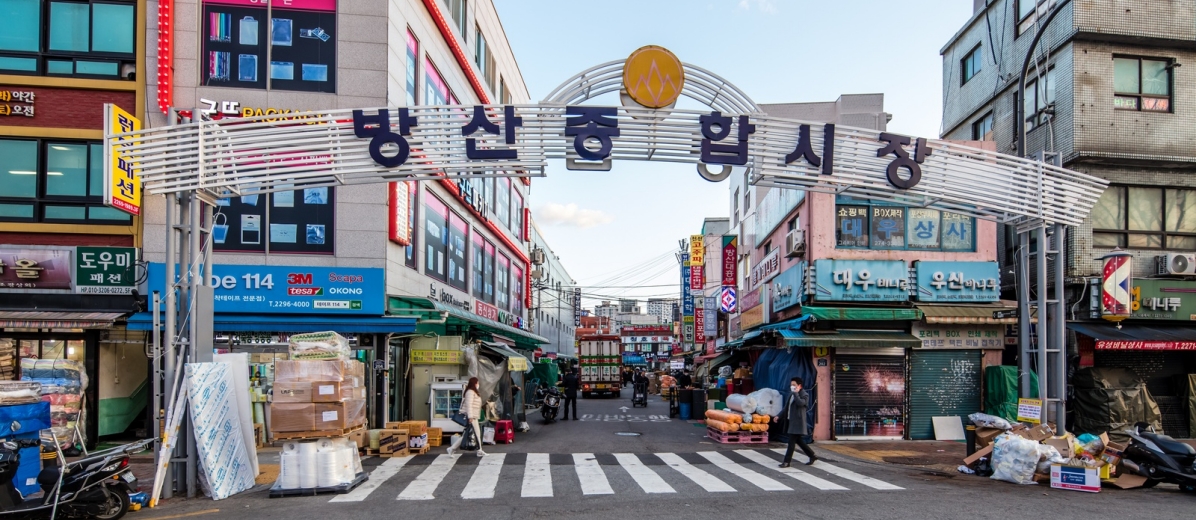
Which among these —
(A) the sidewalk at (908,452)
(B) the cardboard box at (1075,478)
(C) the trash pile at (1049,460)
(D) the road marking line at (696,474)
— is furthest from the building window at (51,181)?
(B) the cardboard box at (1075,478)

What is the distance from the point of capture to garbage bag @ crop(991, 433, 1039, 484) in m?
12.4

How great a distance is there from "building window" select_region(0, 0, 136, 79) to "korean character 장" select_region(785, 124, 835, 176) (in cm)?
1556

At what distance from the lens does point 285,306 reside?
19.2 meters

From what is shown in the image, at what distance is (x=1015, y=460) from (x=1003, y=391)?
23.4 ft

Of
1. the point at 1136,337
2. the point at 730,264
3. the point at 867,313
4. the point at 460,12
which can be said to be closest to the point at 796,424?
the point at 867,313

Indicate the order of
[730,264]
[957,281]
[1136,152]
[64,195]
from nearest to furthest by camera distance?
[64,195] < [957,281] < [1136,152] < [730,264]

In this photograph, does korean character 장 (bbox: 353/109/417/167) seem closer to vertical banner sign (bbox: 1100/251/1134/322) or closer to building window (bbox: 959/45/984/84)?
vertical banner sign (bbox: 1100/251/1134/322)

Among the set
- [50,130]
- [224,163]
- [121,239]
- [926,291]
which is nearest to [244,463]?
[224,163]

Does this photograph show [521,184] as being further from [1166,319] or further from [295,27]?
[1166,319]

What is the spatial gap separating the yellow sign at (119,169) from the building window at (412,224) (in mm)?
6770

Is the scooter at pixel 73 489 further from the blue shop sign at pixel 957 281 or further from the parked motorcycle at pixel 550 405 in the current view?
the blue shop sign at pixel 957 281

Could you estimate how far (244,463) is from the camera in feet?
39.1

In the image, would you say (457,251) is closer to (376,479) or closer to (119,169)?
(119,169)

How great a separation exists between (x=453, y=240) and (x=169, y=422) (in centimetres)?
1677
